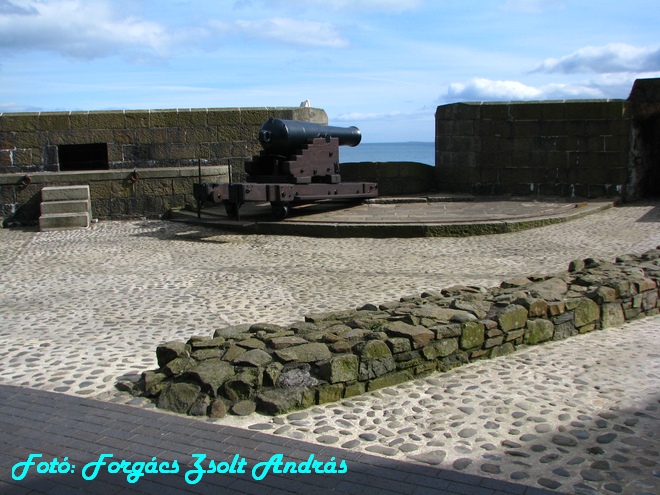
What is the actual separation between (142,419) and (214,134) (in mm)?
10797

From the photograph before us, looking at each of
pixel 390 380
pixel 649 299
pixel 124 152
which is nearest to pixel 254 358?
pixel 390 380

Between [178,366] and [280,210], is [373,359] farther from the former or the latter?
[280,210]

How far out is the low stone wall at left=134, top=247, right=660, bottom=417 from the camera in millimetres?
4047

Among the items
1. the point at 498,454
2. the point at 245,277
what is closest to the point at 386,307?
the point at 498,454

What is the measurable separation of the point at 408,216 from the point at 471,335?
276 inches

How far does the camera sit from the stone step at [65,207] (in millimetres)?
12414

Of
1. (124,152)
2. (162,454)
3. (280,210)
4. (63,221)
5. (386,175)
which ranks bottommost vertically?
(162,454)

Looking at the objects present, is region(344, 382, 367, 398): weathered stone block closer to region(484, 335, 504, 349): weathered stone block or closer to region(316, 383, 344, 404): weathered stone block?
region(316, 383, 344, 404): weathered stone block

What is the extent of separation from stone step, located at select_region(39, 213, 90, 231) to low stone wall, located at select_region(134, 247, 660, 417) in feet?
27.0

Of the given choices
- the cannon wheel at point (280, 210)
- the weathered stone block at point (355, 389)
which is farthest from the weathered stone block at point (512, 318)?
the cannon wheel at point (280, 210)

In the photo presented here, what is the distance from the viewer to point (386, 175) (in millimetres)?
14656

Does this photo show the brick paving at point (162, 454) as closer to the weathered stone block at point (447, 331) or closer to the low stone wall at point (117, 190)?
the weathered stone block at point (447, 331)

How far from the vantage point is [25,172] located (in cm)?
1356

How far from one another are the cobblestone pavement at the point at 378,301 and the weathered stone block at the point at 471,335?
0.14 metres
